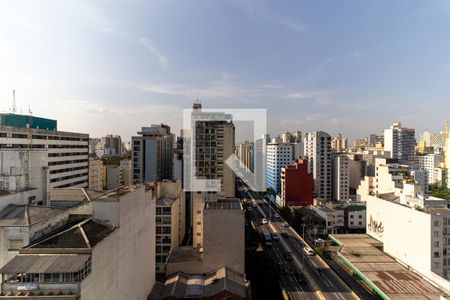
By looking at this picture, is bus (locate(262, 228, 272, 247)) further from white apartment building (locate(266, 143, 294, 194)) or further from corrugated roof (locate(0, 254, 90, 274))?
white apartment building (locate(266, 143, 294, 194))

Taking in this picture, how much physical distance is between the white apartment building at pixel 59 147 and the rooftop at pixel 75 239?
14.1 m

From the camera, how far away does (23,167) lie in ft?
36.8

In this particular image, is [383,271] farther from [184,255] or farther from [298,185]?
[298,185]

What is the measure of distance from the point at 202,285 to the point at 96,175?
89.1ft

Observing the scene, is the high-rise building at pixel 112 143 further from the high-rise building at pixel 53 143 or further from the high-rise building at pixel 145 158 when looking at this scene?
the high-rise building at pixel 53 143

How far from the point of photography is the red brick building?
Result: 3934 centimetres

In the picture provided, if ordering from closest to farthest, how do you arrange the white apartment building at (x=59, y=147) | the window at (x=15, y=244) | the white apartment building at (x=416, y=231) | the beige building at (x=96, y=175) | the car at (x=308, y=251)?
the window at (x=15, y=244) → the white apartment building at (x=416, y=231) → the white apartment building at (x=59, y=147) → the car at (x=308, y=251) → the beige building at (x=96, y=175)

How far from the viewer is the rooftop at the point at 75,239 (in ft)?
25.5

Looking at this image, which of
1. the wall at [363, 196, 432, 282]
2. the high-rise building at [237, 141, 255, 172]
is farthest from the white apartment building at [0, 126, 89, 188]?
the high-rise building at [237, 141, 255, 172]

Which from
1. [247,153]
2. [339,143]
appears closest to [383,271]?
[247,153]

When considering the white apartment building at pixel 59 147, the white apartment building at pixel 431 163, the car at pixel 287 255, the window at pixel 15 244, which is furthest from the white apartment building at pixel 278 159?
the window at pixel 15 244

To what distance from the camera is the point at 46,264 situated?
23.5ft

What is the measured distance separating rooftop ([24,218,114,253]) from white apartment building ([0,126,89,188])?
14070 millimetres

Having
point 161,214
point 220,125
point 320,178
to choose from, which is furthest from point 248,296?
point 320,178
